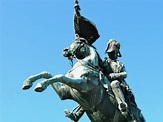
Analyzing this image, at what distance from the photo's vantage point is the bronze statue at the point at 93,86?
32.2ft

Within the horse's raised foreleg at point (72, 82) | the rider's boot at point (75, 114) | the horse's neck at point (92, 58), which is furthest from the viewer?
the rider's boot at point (75, 114)

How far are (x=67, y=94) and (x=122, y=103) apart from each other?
143 cm

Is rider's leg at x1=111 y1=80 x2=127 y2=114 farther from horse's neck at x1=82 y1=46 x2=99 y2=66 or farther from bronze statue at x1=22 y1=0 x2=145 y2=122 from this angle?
horse's neck at x1=82 y1=46 x2=99 y2=66

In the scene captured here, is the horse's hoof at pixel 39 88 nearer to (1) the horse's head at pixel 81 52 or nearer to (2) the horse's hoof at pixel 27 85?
(2) the horse's hoof at pixel 27 85

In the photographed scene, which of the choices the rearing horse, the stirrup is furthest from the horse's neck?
the stirrup

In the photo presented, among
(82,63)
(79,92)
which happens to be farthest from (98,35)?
(79,92)

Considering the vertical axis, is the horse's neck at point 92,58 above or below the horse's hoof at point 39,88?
above

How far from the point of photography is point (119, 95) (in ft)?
33.0

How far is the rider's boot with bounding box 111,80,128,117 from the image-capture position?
9930 mm

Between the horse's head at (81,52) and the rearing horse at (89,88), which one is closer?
A: the rearing horse at (89,88)

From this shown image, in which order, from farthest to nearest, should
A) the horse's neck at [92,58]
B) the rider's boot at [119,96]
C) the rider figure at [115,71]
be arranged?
the horse's neck at [92,58], the rider figure at [115,71], the rider's boot at [119,96]

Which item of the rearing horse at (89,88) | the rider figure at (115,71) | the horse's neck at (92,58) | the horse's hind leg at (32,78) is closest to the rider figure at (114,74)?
the rider figure at (115,71)

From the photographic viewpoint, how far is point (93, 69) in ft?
33.2

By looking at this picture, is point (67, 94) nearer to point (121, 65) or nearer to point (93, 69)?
point (93, 69)
